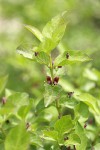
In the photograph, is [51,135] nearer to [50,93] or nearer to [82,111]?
Answer: [50,93]

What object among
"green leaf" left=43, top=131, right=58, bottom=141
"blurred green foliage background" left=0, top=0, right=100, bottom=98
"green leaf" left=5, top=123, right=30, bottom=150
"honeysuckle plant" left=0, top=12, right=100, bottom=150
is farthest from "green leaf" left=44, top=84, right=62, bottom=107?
"blurred green foliage background" left=0, top=0, right=100, bottom=98

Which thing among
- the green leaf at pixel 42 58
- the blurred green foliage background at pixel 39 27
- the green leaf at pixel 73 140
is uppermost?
the blurred green foliage background at pixel 39 27

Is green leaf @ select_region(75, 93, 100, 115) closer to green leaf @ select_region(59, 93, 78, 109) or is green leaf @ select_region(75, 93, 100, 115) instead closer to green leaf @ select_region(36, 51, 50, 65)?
green leaf @ select_region(59, 93, 78, 109)

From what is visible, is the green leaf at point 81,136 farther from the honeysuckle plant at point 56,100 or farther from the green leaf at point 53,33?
the green leaf at point 53,33

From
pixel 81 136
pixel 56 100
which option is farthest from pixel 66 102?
pixel 81 136

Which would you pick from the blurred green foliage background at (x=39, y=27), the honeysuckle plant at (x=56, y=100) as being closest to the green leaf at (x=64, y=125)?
the honeysuckle plant at (x=56, y=100)
